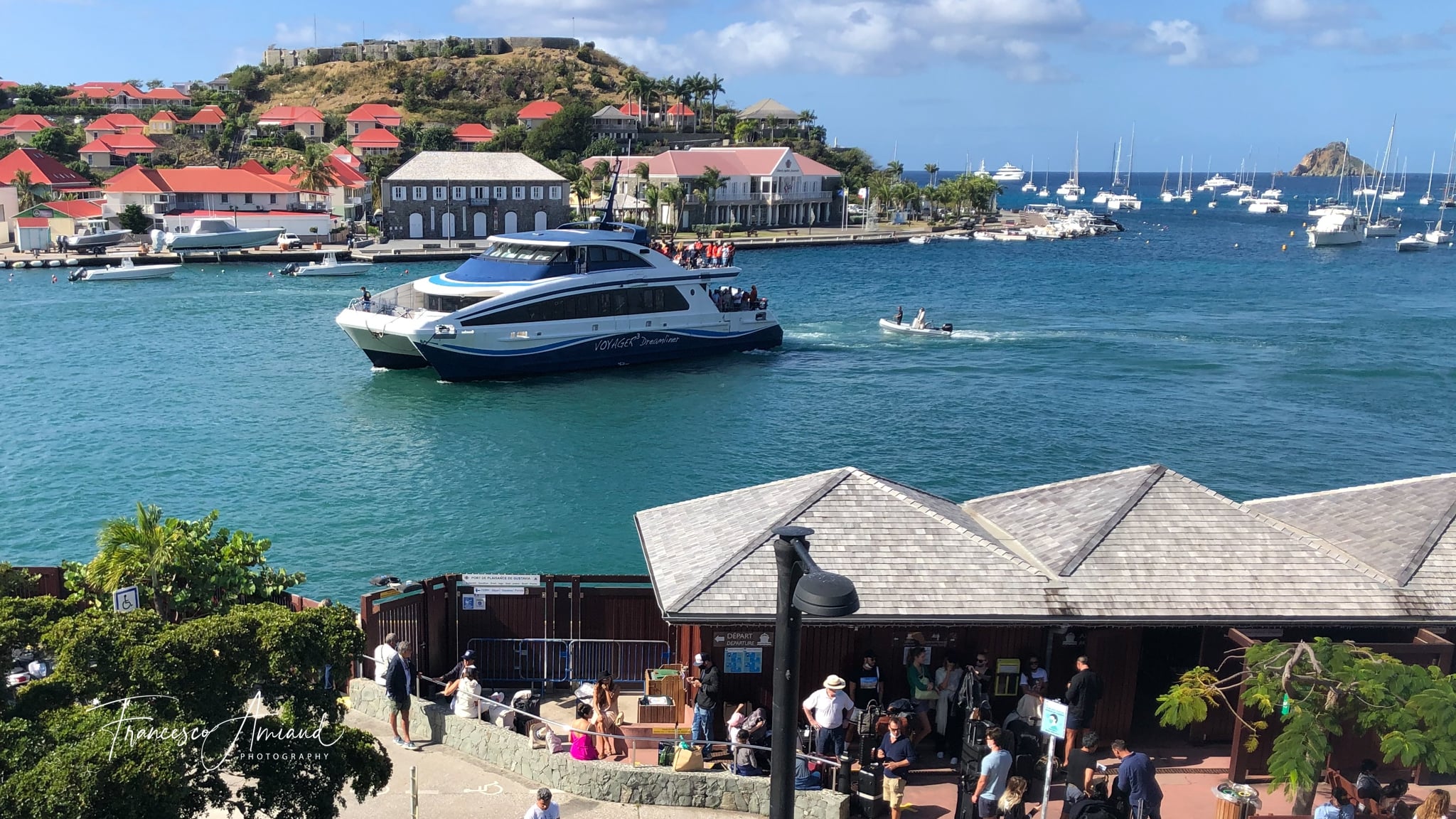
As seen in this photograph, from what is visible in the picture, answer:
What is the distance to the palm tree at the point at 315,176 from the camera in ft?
308

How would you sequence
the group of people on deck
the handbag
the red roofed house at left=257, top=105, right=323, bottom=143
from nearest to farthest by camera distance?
the handbag → the group of people on deck → the red roofed house at left=257, top=105, right=323, bottom=143

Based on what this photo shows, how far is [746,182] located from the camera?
11175 cm

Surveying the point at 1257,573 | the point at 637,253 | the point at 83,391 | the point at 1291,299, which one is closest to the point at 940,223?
the point at 1291,299

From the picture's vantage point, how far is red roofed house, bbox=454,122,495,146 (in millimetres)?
129875

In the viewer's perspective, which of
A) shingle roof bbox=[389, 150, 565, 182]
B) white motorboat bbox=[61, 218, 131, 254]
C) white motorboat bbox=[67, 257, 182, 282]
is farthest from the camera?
shingle roof bbox=[389, 150, 565, 182]

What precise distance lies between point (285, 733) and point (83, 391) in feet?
120

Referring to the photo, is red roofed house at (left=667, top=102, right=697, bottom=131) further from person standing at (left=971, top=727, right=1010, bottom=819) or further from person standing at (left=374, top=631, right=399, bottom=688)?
person standing at (left=971, top=727, right=1010, bottom=819)

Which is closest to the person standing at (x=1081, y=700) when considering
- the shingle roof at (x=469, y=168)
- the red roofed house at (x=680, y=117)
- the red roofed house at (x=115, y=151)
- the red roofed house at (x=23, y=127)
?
the shingle roof at (x=469, y=168)

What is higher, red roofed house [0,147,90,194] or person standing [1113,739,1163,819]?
red roofed house [0,147,90,194]

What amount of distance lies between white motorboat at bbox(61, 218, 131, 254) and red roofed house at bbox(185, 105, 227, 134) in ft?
185

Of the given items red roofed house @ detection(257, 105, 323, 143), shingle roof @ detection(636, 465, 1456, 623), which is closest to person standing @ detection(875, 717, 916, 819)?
shingle roof @ detection(636, 465, 1456, 623)

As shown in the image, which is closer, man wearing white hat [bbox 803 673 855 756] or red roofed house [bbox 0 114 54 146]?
man wearing white hat [bbox 803 673 855 756]

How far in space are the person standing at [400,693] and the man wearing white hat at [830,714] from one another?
4302 mm

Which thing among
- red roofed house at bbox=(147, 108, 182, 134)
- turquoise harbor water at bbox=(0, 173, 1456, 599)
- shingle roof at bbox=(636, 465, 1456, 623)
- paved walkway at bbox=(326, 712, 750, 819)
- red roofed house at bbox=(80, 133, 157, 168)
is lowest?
turquoise harbor water at bbox=(0, 173, 1456, 599)
